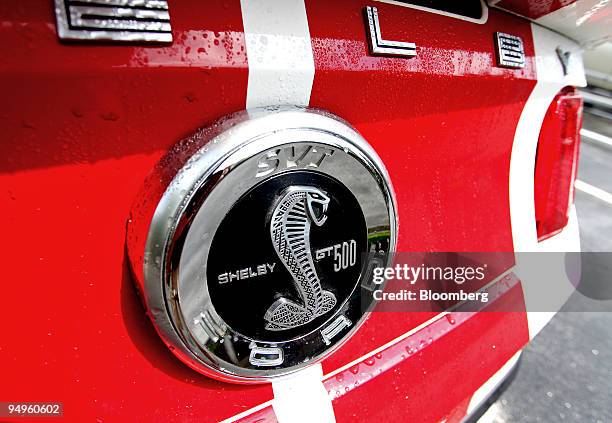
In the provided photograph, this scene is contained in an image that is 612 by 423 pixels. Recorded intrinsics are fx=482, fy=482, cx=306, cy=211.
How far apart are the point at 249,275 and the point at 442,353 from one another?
0.57 meters

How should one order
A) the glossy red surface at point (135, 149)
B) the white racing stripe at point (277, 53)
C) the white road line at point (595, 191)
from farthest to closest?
the white road line at point (595, 191)
the white racing stripe at point (277, 53)
the glossy red surface at point (135, 149)

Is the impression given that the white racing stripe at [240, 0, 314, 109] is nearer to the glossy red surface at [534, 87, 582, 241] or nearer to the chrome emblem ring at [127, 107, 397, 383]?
the chrome emblem ring at [127, 107, 397, 383]

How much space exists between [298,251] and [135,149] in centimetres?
28

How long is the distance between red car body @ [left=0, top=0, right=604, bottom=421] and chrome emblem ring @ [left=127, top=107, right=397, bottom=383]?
0.14ft

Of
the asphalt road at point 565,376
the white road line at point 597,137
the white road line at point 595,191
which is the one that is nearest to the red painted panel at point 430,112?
the asphalt road at point 565,376

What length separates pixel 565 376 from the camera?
73.4 inches

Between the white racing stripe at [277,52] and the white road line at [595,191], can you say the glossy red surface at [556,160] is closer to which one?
the white racing stripe at [277,52]

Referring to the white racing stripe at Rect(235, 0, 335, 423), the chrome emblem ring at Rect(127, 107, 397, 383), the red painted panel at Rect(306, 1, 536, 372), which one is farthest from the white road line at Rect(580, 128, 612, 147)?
the white racing stripe at Rect(235, 0, 335, 423)

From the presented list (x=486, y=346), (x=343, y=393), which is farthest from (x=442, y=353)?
(x=343, y=393)

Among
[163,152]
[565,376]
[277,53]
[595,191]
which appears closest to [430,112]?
[277,53]

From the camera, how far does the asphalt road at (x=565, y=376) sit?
5.54 ft

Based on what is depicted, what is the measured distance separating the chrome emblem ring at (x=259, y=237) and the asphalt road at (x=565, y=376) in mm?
1120

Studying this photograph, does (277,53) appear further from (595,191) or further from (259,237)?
(595,191)

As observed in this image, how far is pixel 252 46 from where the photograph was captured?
666mm
